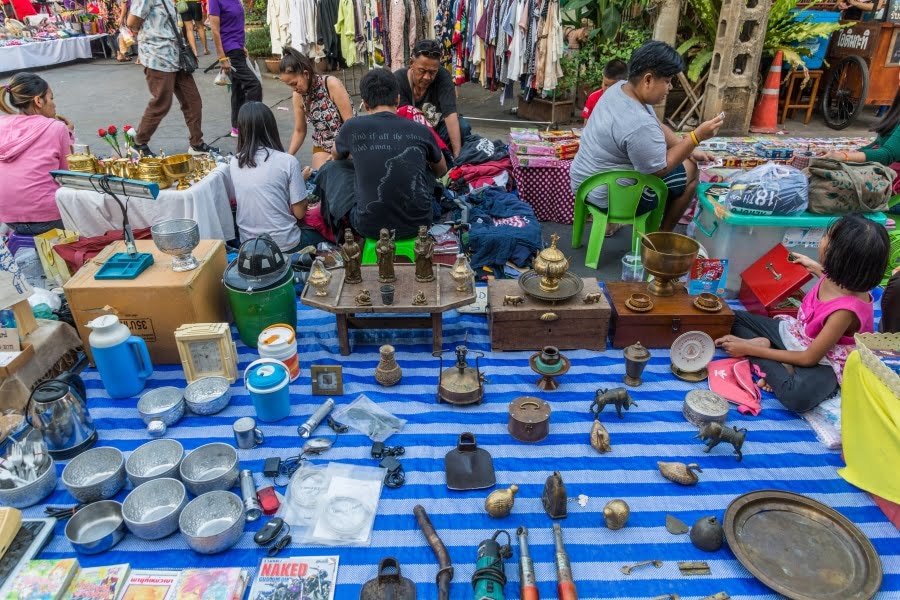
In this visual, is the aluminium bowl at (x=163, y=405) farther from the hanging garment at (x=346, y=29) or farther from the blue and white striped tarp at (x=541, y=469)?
the hanging garment at (x=346, y=29)

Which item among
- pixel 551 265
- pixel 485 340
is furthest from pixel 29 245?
pixel 551 265

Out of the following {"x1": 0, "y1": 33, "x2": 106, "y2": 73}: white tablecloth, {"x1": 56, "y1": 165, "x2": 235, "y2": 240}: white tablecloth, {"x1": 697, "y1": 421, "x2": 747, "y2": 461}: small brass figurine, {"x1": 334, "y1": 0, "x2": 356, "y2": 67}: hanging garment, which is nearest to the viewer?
{"x1": 697, "y1": 421, "x2": 747, "y2": 461}: small brass figurine

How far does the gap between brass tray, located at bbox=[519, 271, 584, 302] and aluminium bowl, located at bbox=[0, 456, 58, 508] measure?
2.27 m

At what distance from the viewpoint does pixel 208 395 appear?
2707 mm

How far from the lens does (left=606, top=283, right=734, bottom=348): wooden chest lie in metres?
3.04

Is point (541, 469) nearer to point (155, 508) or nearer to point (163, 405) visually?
point (155, 508)

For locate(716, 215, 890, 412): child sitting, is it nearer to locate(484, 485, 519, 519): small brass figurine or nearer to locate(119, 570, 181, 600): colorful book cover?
locate(484, 485, 519, 519): small brass figurine

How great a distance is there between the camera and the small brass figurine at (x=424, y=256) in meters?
3.03

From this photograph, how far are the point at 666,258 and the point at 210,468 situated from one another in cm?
242

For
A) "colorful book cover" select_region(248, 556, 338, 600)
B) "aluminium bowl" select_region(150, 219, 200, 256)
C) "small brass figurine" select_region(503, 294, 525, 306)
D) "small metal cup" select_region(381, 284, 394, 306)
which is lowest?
"colorful book cover" select_region(248, 556, 338, 600)

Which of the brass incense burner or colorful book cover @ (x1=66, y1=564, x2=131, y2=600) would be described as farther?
the brass incense burner

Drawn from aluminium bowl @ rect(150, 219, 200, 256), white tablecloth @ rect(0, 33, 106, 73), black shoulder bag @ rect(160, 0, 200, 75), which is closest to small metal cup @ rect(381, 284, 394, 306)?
aluminium bowl @ rect(150, 219, 200, 256)

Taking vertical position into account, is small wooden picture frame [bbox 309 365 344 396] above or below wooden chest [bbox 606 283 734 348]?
below

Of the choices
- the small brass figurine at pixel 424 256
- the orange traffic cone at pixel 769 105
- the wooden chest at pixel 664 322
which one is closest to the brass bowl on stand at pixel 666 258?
the wooden chest at pixel 664 322
